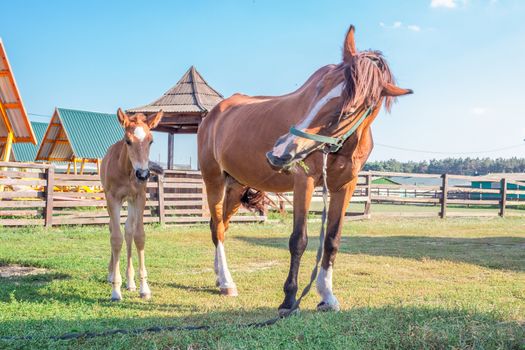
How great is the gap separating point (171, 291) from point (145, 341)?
91.6 inches

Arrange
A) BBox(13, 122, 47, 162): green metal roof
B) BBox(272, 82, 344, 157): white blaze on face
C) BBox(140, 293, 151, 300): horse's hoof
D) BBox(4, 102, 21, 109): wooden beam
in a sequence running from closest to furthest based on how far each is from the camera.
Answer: BBox(272, 82, 344, 157): white blaze on face < BBox(140, 293, 151, 300): horse's hoof < BBox(4, 102, 21, 109): wooden beam < BBox(13, 122, 47, 162): green metal roof

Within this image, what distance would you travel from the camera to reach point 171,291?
17.7 feet

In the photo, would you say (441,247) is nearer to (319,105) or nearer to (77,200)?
(319,105)

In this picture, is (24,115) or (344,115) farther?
(24,115)

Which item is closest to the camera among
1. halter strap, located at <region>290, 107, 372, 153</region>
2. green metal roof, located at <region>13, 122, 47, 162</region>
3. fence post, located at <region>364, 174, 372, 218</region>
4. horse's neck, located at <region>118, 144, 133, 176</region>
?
halter strap, located at <region>290, 107, 372, 153</region>

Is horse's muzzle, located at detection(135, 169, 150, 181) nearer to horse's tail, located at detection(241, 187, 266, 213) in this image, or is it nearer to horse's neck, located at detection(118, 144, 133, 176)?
horse's neck, located at detection(118, 144, 133, 176)

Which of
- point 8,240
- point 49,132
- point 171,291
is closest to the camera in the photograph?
point 171,291

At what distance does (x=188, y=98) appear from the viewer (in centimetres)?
1653

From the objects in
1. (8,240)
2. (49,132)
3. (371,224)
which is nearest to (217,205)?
(8,240)

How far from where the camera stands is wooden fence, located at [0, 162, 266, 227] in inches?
467

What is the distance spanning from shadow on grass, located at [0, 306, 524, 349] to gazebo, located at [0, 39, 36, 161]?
13.6 metres

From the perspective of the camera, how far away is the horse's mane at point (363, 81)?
3496 millimetres

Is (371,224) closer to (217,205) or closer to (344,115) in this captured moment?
(217,205)

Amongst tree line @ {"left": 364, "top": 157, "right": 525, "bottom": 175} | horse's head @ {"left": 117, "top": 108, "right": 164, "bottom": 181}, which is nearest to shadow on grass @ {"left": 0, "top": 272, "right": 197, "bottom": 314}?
horse's head @ {"left": 117, "top": 108, "right": 164, "bottom": 181}
